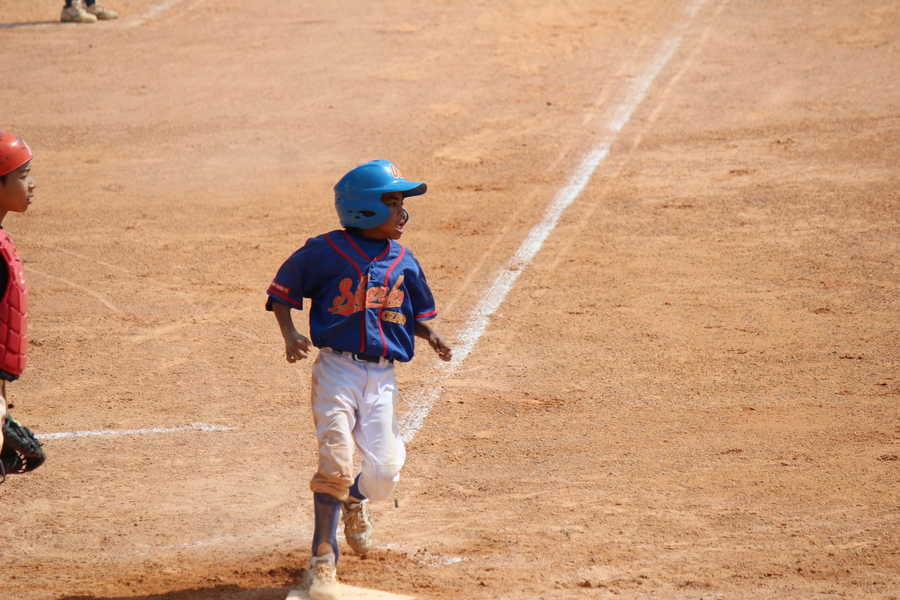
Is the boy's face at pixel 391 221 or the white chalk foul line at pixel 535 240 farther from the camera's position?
the white chalk foul line at pixel 535 240

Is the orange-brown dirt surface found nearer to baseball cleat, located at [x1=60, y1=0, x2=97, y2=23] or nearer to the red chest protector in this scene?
baseball cleat, located at [x1=60, y1=0, x2=97, y2=23]

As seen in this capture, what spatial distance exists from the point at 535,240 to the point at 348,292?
486 centimetres

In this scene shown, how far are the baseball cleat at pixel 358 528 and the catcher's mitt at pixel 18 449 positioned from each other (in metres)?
1.32

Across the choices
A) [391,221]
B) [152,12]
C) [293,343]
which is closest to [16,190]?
[293,343]

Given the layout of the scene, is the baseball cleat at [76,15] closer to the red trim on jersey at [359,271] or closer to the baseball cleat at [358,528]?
the red trim on jersey at [359,271]

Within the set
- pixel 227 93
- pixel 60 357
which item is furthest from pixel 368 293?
pixel 227 93

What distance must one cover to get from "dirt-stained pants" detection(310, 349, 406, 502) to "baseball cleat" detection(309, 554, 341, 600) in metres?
0.26

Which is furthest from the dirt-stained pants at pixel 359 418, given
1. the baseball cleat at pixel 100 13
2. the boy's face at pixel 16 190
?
the baseball cleat at pixel 100 13

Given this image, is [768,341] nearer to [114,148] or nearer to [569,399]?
[569,399]

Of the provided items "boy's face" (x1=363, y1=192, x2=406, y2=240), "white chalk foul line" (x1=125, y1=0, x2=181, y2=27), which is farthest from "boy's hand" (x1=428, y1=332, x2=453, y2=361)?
"white chalk foul line" (x1=125, y1=0, x2=181, y2=27)

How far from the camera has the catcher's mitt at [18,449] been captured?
3881 millimetres

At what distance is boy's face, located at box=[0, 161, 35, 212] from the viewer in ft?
12.0

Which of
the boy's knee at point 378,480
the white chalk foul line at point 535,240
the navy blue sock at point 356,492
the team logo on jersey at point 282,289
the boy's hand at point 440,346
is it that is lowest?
the white chalk foul line at point 535,240

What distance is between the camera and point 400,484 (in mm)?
4992
